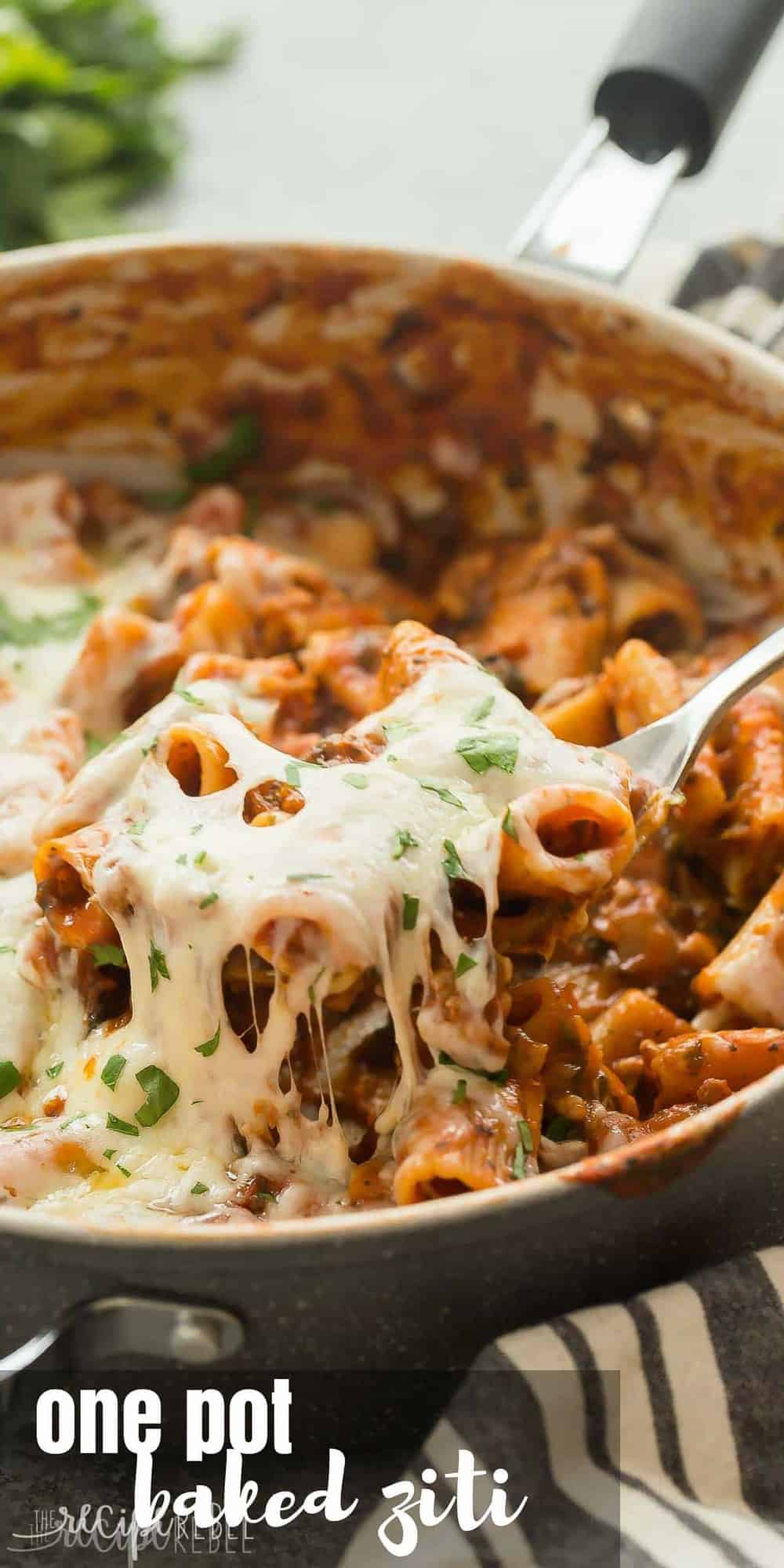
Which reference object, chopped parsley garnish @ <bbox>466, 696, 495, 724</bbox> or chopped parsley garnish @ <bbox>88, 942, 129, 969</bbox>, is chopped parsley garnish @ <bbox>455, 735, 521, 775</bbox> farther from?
chopped parsley garnish @ <bbox>88, 942, 129, 969</bbox>

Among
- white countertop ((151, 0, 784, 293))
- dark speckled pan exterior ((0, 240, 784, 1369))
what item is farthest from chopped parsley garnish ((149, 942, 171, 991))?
white countertop ((151, 0, 784, 293))

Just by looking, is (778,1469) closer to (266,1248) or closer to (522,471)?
(266,1248)

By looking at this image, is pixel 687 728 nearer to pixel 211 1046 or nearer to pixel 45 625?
pixel 211 1046

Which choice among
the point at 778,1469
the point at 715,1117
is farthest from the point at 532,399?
the point at 778,1469

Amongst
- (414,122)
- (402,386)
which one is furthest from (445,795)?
(414,122)

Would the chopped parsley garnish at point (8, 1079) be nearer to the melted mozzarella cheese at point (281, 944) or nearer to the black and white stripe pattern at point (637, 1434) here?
the melted mozzarella cheese at point (281, 944)

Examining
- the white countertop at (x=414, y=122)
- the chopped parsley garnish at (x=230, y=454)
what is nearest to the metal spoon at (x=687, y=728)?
the chopped parsley garnish at (x=230, y=454)
